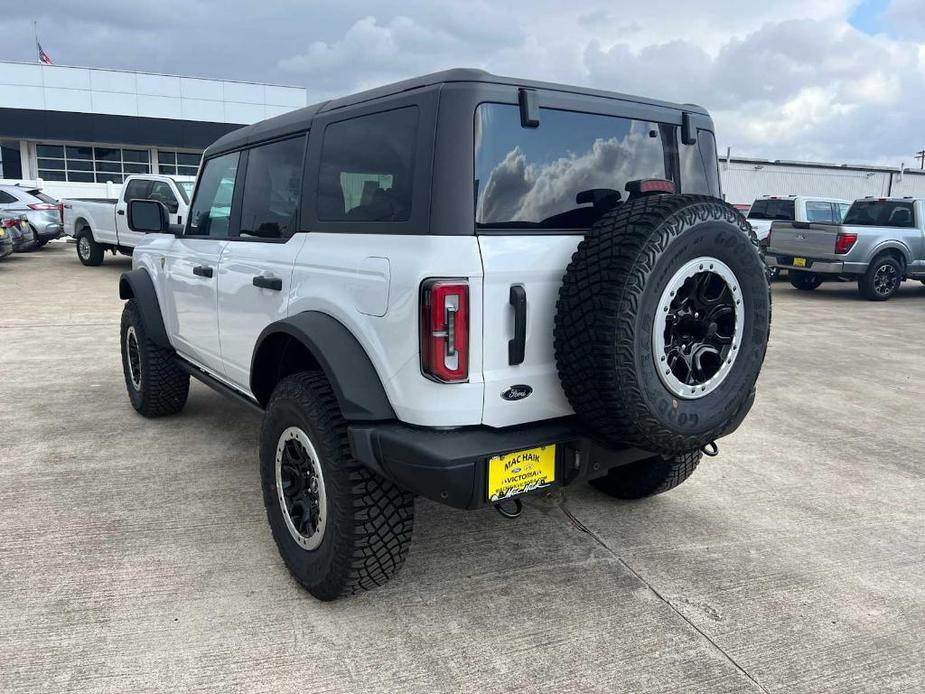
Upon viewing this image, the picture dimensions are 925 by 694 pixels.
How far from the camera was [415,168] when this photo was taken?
2.39 meters

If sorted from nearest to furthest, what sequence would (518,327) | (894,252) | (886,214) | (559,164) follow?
(518,327) → (559,164) → (894,252) → (886,214)

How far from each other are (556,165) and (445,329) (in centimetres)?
79

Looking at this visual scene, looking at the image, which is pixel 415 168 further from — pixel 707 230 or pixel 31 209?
pixel 31 209

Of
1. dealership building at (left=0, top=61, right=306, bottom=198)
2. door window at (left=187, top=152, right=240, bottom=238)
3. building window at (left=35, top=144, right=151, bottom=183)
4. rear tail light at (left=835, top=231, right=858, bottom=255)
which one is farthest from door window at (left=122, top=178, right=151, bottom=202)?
building window at (left=35, top=144, right=151, bottom=183)

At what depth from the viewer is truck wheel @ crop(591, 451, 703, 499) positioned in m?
3.41

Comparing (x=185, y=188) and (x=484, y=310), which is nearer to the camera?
(x=484, y=310)

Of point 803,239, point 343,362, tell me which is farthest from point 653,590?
point 803,239

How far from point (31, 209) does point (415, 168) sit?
17553mm

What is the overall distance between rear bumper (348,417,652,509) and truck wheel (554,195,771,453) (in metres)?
0.14

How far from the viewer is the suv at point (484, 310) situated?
88.7 inches

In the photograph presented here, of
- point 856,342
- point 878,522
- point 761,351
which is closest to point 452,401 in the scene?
point 761,351

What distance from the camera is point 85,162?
33531 mm

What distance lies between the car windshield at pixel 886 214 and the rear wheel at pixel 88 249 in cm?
1479

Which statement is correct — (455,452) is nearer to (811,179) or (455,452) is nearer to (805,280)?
(805,280)
